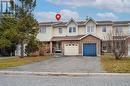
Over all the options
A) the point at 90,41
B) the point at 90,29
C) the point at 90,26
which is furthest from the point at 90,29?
the point at 90,41

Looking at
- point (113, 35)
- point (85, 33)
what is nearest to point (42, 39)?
point (85, 33)

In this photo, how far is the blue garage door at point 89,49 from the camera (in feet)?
205

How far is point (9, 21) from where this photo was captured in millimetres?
53844

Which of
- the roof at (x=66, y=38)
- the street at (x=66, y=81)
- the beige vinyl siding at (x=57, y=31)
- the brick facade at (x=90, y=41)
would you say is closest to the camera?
the street at (x=66, y=81)

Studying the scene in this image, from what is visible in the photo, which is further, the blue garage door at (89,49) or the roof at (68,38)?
the roof at (68,38)

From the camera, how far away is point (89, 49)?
62.8 meters

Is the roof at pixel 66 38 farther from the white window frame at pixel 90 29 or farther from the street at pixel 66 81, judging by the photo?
the street at pixel 66 81

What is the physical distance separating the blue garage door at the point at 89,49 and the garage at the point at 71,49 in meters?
1.54

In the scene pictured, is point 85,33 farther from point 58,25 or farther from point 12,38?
point 12,38

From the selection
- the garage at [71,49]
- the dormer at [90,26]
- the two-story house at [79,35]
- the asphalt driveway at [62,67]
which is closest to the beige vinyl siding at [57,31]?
the two-story house at [79,35]

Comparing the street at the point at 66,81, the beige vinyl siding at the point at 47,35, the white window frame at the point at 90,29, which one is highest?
the white window frame at the point at 90,29

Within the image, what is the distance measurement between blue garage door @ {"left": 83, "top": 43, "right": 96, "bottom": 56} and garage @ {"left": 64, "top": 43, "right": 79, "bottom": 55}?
154 cm

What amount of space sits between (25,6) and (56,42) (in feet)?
48.7

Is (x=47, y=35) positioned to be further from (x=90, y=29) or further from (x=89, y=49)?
(x=89, y=49)
